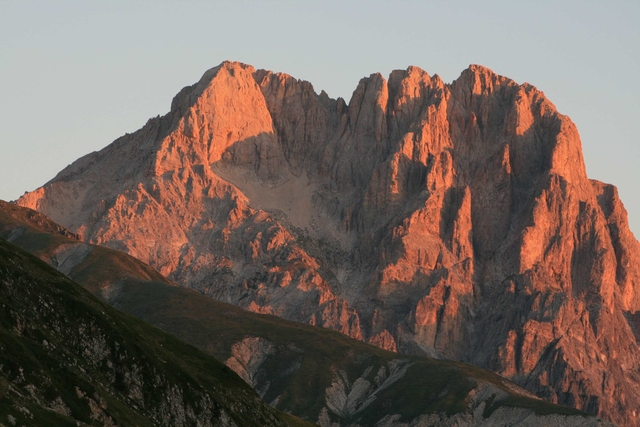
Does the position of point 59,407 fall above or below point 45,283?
below

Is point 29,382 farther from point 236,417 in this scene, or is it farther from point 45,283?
point 236,417

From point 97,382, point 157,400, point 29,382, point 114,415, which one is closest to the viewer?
point 29,382

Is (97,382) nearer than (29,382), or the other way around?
(29,382)

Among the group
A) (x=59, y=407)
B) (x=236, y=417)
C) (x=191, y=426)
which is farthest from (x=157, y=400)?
(x=59, y=407)

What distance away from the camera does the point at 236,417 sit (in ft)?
654

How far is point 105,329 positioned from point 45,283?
34.4 ft

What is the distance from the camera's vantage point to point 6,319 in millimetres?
159000

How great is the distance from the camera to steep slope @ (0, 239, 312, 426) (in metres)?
145

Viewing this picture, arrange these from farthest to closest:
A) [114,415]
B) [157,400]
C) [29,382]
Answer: [157,400]
[114,415]
[29,382]

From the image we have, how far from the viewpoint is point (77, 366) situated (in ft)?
534

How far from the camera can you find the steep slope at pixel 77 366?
144750 millimetres

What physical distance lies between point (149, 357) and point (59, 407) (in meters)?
40.2

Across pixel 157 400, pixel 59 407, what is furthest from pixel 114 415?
pixel 157 400

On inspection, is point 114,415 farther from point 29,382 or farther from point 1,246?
point 1,246
